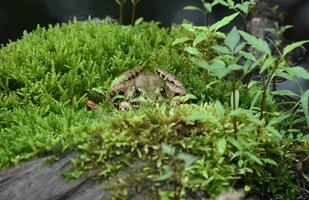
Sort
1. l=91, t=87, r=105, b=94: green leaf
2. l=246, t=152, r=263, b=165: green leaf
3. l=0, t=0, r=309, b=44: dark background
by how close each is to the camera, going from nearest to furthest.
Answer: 1. l=246, t=152, r=263, b=165: green leaf
2. l=91, t=87, r=105, b=94: green leaf
3. l=0, t=0, r=309, b=44: dark background

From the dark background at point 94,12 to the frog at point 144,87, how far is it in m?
3.46

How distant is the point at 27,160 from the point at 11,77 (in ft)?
4.30

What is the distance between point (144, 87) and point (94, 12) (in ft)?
13.5

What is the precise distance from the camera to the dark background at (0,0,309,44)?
24.6ft

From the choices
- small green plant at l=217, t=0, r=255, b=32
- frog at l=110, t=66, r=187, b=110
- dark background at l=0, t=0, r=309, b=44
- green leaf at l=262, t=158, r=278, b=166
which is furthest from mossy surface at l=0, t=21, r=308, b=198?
dark background at l=0, t=0, r=309, b=44

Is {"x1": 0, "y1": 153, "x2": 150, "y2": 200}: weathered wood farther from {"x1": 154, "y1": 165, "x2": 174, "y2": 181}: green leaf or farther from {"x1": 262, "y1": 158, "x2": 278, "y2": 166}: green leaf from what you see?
{"x1": 262, "y1": 158, "x2": 278, "y2": 166}: green leaf

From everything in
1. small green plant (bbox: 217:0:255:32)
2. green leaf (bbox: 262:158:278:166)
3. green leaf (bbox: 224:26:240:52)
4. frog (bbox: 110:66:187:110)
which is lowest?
green leaf (bbox: 262:158:278:166)

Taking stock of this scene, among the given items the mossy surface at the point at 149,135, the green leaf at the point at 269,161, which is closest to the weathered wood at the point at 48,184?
the mossy surface at the point at 149,135

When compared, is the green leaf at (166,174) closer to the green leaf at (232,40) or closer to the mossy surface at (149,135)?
the mossy surface at (149,135)

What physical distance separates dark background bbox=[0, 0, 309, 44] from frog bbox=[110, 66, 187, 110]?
3.46 metres

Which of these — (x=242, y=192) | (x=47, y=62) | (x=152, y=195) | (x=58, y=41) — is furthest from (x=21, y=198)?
(x=58, y=41)

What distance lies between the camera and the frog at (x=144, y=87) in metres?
3.80

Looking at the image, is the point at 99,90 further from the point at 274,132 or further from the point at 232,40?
the point at 274,132

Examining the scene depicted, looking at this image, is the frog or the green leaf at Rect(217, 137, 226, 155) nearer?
the green leaf at Rect(217, 137, 226, 155)
